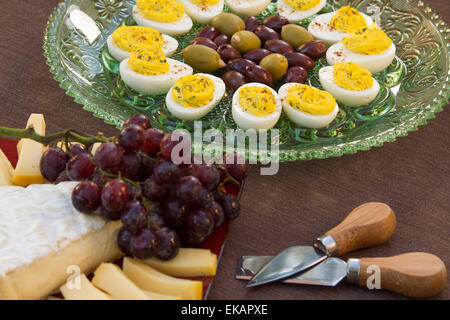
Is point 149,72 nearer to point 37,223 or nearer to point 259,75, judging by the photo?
point 259,75

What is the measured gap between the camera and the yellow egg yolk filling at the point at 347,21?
2016 mm

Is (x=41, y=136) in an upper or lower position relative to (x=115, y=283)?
upper

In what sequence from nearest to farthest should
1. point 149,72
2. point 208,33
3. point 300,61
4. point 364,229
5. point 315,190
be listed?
point 364,229, point 315,190, point 149,72, point 300,61, point 208,33

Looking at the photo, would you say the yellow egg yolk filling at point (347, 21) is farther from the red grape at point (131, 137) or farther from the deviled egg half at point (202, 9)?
the red grape at point (131, 137)

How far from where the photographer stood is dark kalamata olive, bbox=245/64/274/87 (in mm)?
1768

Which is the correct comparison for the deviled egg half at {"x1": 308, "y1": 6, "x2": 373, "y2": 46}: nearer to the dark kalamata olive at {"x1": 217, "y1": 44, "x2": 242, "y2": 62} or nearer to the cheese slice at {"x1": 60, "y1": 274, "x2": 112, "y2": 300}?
the dark kalamata olive at {"x1": 217, "y1": 44, "x2": 242, "y2": 62}

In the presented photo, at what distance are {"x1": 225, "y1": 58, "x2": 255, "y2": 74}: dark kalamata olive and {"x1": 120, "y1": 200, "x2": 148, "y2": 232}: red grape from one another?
0.79 metres

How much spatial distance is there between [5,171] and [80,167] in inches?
9.3

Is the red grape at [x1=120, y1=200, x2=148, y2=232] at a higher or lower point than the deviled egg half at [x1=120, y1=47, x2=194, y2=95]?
higher

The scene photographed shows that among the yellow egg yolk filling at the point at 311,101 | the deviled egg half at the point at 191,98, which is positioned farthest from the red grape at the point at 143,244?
the yellow egg yolk filling at the point at 311,101

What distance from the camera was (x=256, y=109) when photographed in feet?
5.34

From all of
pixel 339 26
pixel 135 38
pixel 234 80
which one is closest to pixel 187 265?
pixel 234 80

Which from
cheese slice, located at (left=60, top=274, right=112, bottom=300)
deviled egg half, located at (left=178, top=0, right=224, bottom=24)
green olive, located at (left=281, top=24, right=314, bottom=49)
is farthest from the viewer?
deviled egg half, located at (left=178, top=0, right=224, bottom=24)

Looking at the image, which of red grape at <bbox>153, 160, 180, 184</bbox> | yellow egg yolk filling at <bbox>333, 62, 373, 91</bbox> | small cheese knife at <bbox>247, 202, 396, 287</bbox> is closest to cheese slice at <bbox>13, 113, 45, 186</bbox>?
red grape at <bbox>153, 160, 180, 184</bbox>
